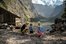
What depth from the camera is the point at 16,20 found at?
3097 cm

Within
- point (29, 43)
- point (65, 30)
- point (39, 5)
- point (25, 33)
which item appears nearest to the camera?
point (29, 43)

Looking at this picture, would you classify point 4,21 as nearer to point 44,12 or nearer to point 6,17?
point 6,17

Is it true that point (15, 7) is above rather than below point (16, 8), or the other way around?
above

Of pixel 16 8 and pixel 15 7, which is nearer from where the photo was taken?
pixel 15 7

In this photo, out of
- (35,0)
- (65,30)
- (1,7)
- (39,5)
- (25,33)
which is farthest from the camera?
(39,5)

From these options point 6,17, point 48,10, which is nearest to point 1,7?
point 6,17

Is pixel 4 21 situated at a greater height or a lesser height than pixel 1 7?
lesser

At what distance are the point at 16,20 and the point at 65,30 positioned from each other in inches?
399

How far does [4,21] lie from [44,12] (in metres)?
65.7

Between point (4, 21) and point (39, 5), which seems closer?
point (4, 21)

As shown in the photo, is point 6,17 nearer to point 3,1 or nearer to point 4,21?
point 4,21

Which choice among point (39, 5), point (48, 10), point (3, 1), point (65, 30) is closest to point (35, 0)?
point (39, 5)

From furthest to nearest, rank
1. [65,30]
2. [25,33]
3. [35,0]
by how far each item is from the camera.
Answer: [35,0] < [65,30] < [25,33]

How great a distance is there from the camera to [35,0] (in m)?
82.2
